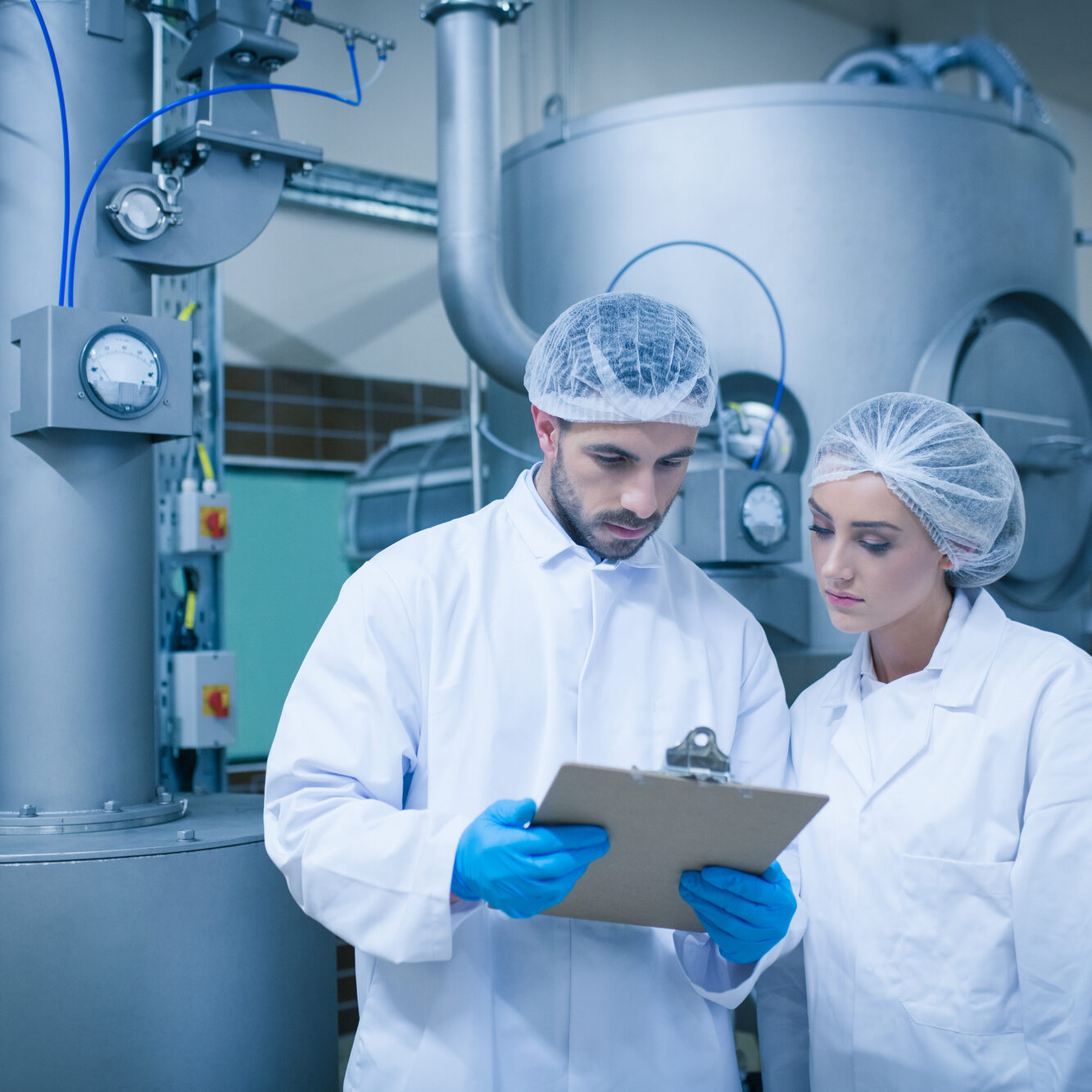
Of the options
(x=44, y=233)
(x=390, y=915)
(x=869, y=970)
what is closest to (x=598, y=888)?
(x=390, y=915)

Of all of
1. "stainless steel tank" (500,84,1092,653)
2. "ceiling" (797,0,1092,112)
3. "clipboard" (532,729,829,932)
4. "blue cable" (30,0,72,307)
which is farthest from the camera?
"ceiling" (797,0,1092,112)

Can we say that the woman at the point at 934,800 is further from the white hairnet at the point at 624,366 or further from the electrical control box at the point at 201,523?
the electrical control box at the point at 201,523

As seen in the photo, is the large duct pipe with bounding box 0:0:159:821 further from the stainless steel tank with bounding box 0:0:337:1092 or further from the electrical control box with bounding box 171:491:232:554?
the electrical control box with bounding box 171:491:232:554

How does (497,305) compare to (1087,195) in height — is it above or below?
below

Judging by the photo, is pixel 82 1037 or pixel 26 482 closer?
pixel 82 1037

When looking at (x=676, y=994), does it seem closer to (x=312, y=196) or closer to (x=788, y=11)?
(x=312, y=196)

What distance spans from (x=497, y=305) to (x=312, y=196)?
105cm

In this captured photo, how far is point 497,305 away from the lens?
6.95 ft

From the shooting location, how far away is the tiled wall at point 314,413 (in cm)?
288

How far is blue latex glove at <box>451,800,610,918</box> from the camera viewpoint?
105 cm

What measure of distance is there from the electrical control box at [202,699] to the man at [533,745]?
100cm

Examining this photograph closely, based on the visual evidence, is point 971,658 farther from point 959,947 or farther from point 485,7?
point 485,7

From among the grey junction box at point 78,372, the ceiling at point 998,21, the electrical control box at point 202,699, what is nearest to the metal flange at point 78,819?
the electrical control box at point 202,699

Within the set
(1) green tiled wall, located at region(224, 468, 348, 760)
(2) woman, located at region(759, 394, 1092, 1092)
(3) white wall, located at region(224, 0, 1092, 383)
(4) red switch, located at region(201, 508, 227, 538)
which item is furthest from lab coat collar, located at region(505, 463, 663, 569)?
(3) white wall, located at region(224, 0, 1092, 383)
